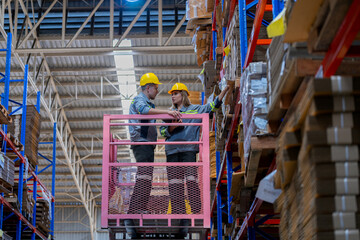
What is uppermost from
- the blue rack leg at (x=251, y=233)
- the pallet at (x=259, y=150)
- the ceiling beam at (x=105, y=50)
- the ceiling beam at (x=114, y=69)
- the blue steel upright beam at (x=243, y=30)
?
the ceiling beam at (x=114, y=69)

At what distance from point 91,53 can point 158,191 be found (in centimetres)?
1092

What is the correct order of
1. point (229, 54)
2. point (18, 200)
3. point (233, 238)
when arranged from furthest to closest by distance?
point (18, 200) < point (233, 238) < point (229, 54)

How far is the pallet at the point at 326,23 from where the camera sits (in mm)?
3723

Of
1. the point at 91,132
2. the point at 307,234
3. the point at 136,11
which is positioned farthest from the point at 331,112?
the point at 91,132

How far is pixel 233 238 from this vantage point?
9.95 meters

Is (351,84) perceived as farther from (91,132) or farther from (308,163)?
(91,132)

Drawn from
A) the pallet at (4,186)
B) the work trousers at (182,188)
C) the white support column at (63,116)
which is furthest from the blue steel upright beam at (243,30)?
the white support column at (63,116)

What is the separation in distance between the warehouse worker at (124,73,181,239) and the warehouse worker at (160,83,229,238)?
0.92ft

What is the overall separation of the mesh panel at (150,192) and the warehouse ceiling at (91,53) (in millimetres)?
9953

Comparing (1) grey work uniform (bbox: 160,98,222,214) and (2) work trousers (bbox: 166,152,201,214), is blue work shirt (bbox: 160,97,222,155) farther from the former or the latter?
(2) work trousers (bbox: 166,152,201,214)

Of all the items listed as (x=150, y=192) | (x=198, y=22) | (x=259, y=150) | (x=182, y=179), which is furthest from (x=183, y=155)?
(x=198, y=22)

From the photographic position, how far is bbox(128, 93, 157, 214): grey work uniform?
9.27 meters

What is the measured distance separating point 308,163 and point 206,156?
5.27 meters

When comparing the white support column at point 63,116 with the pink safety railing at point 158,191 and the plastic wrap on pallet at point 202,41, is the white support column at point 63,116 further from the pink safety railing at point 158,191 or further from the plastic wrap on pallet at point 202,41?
the pink safety railing at point 158,191
